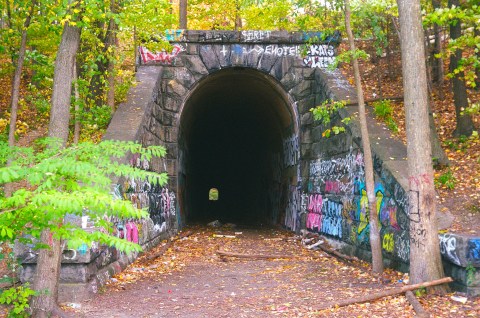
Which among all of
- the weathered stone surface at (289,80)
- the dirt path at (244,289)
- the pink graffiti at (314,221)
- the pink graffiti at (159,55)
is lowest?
the dirt path at (244,289)

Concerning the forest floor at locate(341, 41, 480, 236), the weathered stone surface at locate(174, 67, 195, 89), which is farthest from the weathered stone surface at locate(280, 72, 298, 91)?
the weathered stone surface at locate(174, 67, 195, 89)

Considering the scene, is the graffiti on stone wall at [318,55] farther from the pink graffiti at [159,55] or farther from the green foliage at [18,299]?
the green foliage at [18,299]

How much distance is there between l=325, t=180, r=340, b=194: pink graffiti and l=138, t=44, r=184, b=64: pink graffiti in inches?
207

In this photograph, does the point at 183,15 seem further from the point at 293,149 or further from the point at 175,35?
the point at 293,149

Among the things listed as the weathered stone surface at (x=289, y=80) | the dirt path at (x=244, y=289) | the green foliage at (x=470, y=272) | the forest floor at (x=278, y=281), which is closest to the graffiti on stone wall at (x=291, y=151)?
the weathered stone surface at (x=289, y=80)

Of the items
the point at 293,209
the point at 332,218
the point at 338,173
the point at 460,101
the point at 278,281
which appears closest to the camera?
the point at 278,281

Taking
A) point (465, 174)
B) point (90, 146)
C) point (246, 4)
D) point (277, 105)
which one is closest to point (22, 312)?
point (90, 146)

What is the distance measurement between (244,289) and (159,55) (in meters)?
7.64

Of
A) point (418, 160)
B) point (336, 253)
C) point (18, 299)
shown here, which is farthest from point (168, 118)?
point (418, 160)

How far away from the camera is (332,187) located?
12.0 meters

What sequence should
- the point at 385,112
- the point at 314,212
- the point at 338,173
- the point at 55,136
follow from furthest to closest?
the point at 314,212, the point at 338,173, the point at 385,112, the point at 55,136

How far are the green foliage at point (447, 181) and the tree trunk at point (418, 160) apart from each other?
7.56 feet

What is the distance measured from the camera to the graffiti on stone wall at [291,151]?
578 inches

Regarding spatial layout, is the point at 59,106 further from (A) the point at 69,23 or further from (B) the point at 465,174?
(B) the point at 465,174
